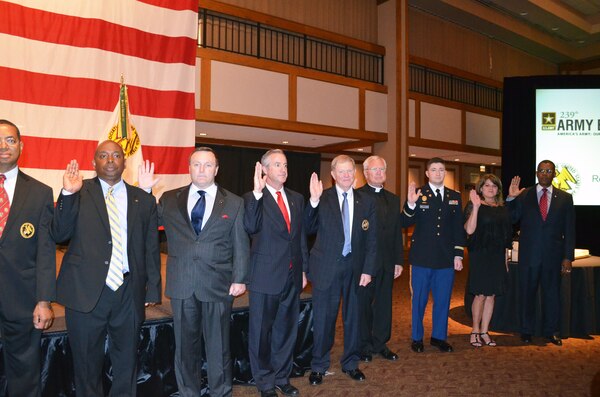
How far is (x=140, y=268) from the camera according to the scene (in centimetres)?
248

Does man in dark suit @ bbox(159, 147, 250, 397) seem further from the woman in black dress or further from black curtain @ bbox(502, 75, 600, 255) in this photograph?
black curtain @ bbox(502, 75, 600, 255)

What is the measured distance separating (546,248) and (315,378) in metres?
2.49

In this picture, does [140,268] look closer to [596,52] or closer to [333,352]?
[333,352]

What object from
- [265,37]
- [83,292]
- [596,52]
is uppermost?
[596,52]

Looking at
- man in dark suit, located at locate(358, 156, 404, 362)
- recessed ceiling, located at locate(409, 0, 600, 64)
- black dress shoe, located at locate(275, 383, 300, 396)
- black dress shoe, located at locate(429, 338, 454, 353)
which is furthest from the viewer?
recessed ceiling, located at locate(409, 0, 600, 64)

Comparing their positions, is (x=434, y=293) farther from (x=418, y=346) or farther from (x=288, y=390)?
(x=288, y=390)

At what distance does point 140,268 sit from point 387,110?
8.40 meters

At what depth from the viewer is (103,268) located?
2.37m

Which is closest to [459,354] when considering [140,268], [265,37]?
[140,268]

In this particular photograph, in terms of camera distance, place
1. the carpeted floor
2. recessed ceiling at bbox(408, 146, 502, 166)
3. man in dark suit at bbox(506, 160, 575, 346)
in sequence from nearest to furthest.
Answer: the carpeted floor
man in dark suit at bbox(506, 160, 575, 346)
recessed ceiling at bbox(408, 146, 502, 166)

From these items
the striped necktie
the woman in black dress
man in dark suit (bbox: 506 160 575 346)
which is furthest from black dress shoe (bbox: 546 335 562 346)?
the striped necktie

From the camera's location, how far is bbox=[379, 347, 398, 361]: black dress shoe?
3.85 metres

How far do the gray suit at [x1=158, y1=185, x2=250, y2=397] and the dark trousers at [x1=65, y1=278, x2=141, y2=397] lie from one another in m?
0.25

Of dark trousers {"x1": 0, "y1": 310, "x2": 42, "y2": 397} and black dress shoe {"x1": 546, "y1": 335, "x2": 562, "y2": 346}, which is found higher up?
dark trousers {"x1": 0, "y1": 310, "x2": 42, "y2": 397}
